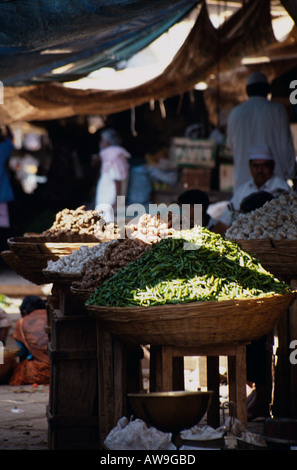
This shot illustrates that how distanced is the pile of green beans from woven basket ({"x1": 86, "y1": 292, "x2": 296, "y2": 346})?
6cm

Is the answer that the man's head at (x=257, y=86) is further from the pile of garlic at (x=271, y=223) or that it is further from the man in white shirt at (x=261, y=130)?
the pile of garlic at (x=271, y=223)

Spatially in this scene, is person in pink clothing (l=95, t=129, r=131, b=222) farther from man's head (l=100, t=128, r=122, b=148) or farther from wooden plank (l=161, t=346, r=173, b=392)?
wooden plank (l=161, t=346, r=173, b=392)

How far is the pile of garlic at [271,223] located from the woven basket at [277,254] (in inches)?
4.1

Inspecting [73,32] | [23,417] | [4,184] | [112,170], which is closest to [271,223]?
[73,32]

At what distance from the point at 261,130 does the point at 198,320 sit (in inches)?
180

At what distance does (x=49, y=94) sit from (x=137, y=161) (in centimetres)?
390

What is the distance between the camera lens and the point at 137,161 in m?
11.9

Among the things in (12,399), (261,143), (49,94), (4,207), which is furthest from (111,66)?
(4,207)

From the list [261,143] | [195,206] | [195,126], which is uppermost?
[195,126]

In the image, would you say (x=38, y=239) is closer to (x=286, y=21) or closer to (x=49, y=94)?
(x=49, y=94)

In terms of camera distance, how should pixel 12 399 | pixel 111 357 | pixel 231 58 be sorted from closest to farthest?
pixel 111 357 < pixel 12 399 < pixel 231 58

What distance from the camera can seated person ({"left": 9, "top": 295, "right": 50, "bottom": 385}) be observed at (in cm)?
617

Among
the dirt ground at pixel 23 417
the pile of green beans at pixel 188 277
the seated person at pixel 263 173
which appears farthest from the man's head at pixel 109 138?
the pile of green beans at pixel 188 277

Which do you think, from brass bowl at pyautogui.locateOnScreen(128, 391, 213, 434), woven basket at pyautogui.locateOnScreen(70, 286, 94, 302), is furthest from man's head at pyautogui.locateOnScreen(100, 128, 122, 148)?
brass bowl at pyautogui.locateOnScreen(128, 391, 213, 434)
